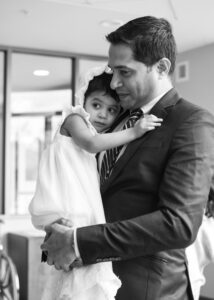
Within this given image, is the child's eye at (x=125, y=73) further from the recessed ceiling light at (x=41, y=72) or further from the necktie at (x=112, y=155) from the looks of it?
the recessed ceiling light at (x=41, y=72)

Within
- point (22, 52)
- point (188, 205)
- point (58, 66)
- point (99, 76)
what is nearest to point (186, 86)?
point (58, 66)

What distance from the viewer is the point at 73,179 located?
5.54 ft

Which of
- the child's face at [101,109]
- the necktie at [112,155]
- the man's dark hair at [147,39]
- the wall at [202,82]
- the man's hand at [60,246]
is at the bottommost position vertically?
the man's hand at [60,246]

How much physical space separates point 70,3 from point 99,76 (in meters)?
2.69

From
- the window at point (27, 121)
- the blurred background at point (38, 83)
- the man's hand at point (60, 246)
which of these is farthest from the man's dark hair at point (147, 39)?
the window at point (27, 121)

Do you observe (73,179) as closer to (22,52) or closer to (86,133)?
(86,133)

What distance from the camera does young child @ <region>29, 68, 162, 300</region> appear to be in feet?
5.26

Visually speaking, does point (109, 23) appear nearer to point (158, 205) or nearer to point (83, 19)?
point (83, 19)

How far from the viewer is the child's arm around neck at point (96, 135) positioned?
1.59 m

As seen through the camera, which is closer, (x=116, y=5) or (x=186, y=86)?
(x=116, y=5)

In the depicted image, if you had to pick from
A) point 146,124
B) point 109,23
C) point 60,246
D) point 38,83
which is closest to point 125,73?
point 146,124

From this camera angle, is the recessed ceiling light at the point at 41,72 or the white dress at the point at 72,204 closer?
the white dress at the point at 72,204

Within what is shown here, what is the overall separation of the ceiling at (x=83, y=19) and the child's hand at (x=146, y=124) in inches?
118

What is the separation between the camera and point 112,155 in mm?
1712
